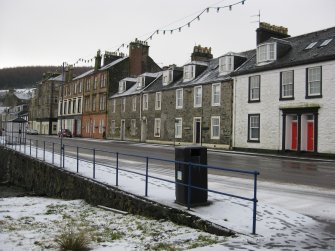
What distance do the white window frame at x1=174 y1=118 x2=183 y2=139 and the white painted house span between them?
7151 mm

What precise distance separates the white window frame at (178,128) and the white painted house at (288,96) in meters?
7.15

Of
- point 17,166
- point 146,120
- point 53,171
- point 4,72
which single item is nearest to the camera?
point 53,171

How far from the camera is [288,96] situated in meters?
26.0

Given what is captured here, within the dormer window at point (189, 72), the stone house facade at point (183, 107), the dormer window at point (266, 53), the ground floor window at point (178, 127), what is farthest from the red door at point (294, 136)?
the dormer window at point (189, 72)

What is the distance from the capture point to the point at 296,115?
83.9 feet

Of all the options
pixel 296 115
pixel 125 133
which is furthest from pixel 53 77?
pixel 296 115

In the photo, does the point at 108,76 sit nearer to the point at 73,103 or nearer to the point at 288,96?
the point at 73,103

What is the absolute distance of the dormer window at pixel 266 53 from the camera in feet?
91.4

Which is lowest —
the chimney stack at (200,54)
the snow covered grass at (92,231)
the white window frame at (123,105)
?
the snow covered grass at (92,231)

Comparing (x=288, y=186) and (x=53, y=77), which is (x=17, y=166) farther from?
(x=53, y=77)

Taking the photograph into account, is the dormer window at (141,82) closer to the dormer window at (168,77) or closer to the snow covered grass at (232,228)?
the dormer window at (168,77)

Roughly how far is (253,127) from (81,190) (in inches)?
738

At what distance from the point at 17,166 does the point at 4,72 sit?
574 feet

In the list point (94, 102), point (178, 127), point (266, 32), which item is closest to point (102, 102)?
point (94, 102)
